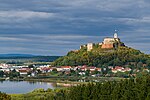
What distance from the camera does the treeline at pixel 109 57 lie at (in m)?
91.2

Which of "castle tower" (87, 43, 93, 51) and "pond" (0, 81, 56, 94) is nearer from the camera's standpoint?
"pond" (0, 81, 56, 94)

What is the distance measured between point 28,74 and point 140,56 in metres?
22.9

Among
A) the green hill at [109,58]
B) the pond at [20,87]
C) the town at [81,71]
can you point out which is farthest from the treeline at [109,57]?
the pond at [20,87]

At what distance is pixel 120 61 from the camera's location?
305 feet

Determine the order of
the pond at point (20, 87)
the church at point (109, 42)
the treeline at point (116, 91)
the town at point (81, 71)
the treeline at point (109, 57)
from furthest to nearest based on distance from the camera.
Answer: the church at point (109, 42) → the treeline at point (109, 57) → the town at point (81, 71) → the pond at point (20, 87) → the treeline at point (116, 91)

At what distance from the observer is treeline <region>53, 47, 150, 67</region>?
9119cm

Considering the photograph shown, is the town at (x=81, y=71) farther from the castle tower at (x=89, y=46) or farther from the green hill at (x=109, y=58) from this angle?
the castle tower at (x=89, y=46)

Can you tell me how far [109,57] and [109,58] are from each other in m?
0.49

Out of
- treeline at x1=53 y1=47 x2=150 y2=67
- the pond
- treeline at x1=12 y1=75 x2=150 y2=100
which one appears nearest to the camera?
treeline at x1=12 y1=75 x2=150 y2=100

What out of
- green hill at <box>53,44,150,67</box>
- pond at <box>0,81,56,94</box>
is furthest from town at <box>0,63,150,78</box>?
pond at <box>0,81,56,94</box>

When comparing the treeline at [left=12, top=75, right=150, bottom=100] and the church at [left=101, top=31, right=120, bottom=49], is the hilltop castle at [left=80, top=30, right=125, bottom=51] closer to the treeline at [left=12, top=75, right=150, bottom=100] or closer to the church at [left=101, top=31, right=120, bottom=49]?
the church at [left=101, top=31, right=120, bottom=49]

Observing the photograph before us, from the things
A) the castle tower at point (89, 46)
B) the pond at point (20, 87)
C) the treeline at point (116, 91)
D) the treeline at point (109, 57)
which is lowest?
the treeline at point (116, 91)

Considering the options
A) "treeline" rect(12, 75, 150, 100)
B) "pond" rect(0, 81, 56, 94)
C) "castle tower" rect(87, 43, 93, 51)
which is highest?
"castle tower" rect(87, 43, 93, 51)

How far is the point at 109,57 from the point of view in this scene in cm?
9244
